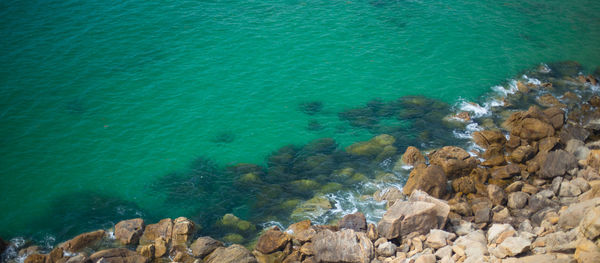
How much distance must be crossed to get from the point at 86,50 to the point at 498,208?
3588 cm

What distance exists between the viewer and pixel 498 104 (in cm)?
3481

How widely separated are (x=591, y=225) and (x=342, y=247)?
9.78 meters

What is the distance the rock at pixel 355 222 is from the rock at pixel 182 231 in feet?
26.1

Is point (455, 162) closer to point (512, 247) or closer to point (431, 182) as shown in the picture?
point (431, 182)

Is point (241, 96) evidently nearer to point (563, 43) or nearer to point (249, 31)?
point (249, 31)

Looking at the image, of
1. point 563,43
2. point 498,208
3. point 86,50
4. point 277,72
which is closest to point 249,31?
point 277,72

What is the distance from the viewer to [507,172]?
83.5ft

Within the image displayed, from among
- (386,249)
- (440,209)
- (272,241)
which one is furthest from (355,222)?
(272,241)

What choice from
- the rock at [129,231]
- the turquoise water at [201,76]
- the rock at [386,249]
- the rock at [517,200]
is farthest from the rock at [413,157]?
the rock at [129,231]

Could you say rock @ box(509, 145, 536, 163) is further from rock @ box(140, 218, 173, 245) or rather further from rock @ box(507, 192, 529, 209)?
rock @ box(140, 218, 173, 245)

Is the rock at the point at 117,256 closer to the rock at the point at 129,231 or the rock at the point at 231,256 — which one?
the rock at the point at 129,231

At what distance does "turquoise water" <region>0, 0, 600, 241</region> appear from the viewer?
27.0 metres

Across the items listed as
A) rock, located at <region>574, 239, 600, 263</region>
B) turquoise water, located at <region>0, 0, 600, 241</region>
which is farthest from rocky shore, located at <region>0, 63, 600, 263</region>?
turquoise water, located at <region>0, 0, 600, 241</region>

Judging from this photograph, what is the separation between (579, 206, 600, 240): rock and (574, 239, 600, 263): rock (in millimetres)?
299
